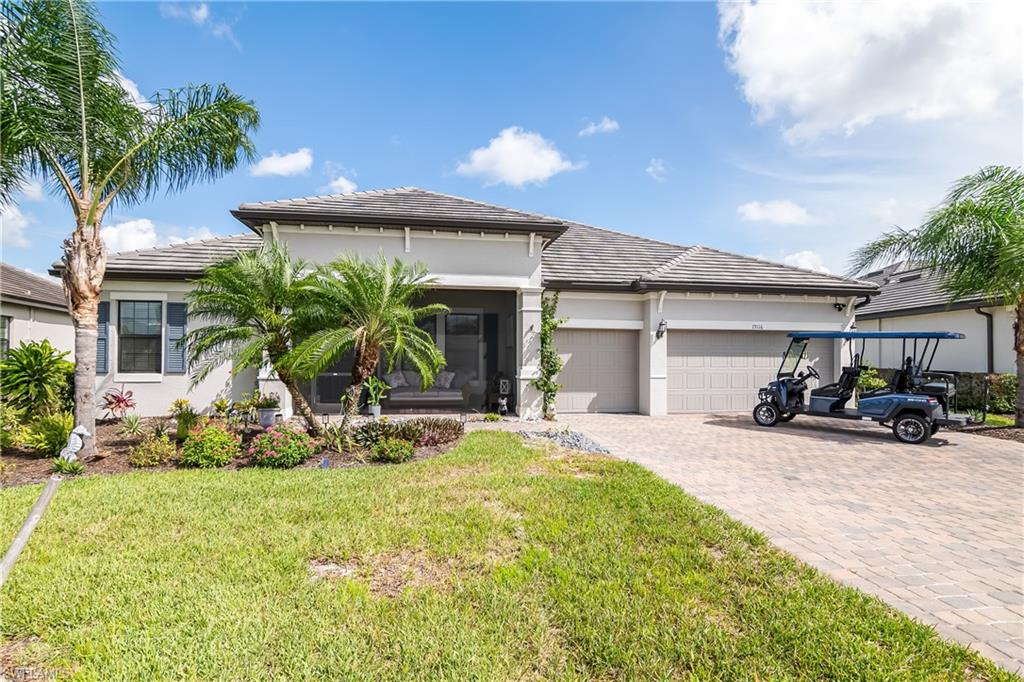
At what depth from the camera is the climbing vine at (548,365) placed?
36.6ft

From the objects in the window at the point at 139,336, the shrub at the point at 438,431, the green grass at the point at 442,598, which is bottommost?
the green grass at the point at 442,598

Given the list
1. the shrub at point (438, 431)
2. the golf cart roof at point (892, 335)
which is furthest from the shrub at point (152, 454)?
the golf cart roof at point (892, 335)

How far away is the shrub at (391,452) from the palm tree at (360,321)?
1.02 m

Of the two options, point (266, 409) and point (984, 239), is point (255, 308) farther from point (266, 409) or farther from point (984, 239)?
point (984, 239)

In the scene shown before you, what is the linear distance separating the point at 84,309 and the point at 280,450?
4.04 m

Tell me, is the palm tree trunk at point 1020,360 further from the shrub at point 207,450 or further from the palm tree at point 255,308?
the shrub at point 207,450

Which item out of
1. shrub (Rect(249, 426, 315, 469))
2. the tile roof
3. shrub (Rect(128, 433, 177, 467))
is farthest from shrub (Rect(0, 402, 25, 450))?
the tile roof

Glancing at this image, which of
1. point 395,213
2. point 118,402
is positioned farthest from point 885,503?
point 118,402

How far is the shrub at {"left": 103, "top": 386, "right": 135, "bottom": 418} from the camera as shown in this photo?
32.6 feet

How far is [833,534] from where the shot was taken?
4488 mm

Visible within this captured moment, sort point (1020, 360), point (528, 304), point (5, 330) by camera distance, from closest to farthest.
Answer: point (1020, 360) < point (528, 304) < point (5, 330)

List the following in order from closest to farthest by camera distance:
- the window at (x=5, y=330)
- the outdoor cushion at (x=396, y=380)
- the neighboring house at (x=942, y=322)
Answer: the neighboring house at (x=942, y=322) < the window at (x=5, y=330) < the outdoor cushion at (x=396, y=380)

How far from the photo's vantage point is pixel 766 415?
1055 centimetres

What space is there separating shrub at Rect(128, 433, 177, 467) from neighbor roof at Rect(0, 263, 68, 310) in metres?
8.90
